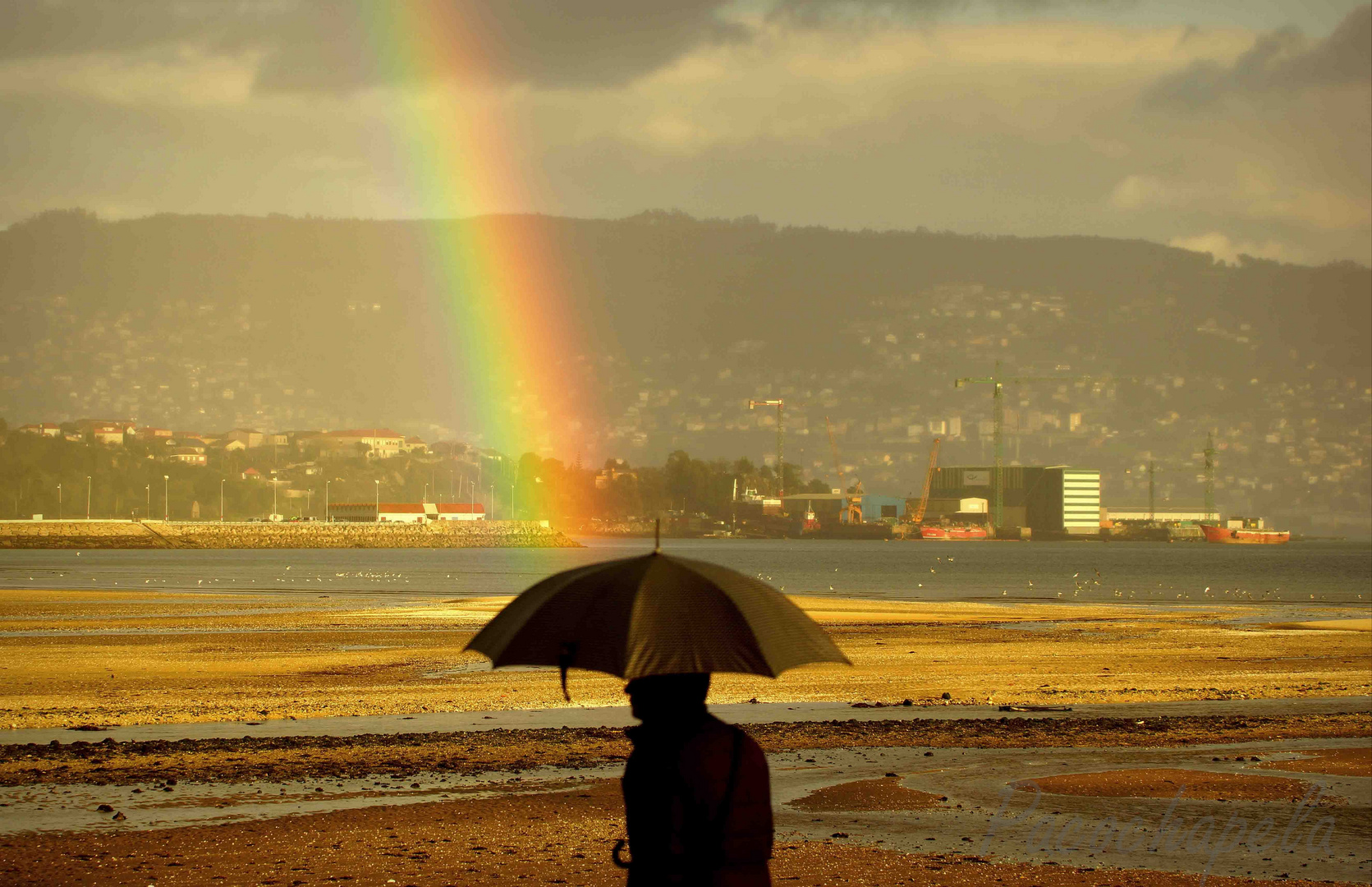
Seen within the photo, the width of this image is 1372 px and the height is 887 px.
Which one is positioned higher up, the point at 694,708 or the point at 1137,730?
the point at 694,708

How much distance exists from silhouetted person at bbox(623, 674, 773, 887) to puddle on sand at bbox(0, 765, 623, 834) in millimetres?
9471

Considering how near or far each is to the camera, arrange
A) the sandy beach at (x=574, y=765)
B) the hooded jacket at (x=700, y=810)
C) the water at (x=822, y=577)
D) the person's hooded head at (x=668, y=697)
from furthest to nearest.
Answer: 1. the water at (x=822, y=577)
2. the sandy beach at (x=574, y=765)
3. the person's hooded head at (x=668, y=697)
4. the hooded jacket at (x=700, y=810)

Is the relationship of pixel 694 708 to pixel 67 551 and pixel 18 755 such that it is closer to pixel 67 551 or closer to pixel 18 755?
pixel 18 755

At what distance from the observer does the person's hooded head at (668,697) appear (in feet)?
19.4

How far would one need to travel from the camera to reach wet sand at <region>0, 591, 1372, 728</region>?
25.4 m

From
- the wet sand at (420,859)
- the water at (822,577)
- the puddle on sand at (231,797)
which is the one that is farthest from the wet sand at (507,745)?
the water at (822,577)

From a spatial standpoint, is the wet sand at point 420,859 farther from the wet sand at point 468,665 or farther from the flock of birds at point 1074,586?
the flock of birds at point 1074,586

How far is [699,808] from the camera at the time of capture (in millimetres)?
5746

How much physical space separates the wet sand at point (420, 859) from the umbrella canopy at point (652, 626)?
20.0 ft

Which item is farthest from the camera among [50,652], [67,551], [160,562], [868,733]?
[67,551]

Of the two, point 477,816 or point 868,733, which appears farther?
point 868,733

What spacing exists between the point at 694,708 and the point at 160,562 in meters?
131

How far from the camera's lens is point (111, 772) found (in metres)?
17.0

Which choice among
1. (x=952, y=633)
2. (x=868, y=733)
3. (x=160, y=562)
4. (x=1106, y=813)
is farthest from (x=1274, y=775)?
(x=160, y=562)
